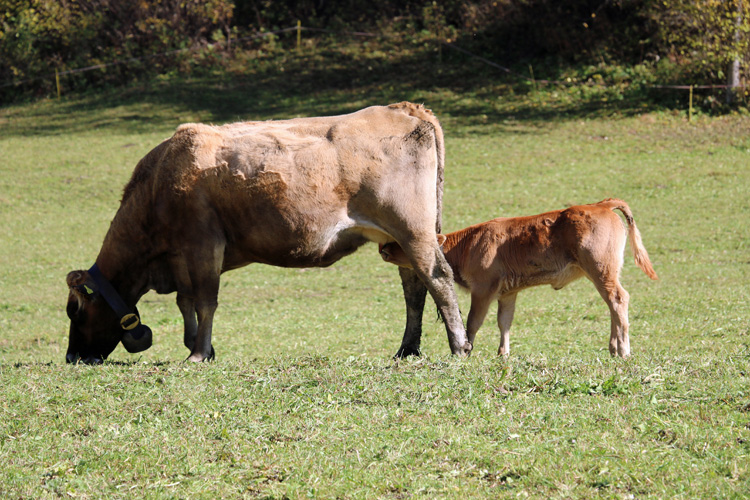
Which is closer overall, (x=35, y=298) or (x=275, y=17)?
(x=35, y=298)

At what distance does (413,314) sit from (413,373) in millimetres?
1894

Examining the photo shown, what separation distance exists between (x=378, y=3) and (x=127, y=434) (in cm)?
3574

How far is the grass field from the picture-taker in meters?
5.24

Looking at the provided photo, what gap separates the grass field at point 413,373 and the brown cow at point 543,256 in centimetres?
84

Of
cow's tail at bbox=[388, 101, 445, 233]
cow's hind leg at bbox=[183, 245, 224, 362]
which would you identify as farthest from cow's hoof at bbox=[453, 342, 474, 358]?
cow's hind leg at bbox=[183, 245, 224, 362]

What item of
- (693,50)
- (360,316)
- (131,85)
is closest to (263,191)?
(360,316)

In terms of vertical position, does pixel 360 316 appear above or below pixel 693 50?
below

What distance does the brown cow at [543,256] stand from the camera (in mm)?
9180

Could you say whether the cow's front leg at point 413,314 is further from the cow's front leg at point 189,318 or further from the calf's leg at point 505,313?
the cow's front leg at point 189,318

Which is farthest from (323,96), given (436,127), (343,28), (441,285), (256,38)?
(441,285)

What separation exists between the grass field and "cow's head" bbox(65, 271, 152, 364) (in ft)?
1.14

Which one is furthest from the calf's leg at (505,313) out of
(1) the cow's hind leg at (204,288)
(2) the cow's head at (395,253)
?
(1) the cow's hind leg at (204,288)

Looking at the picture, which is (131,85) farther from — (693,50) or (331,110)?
(693,50)

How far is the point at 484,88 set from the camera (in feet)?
106
